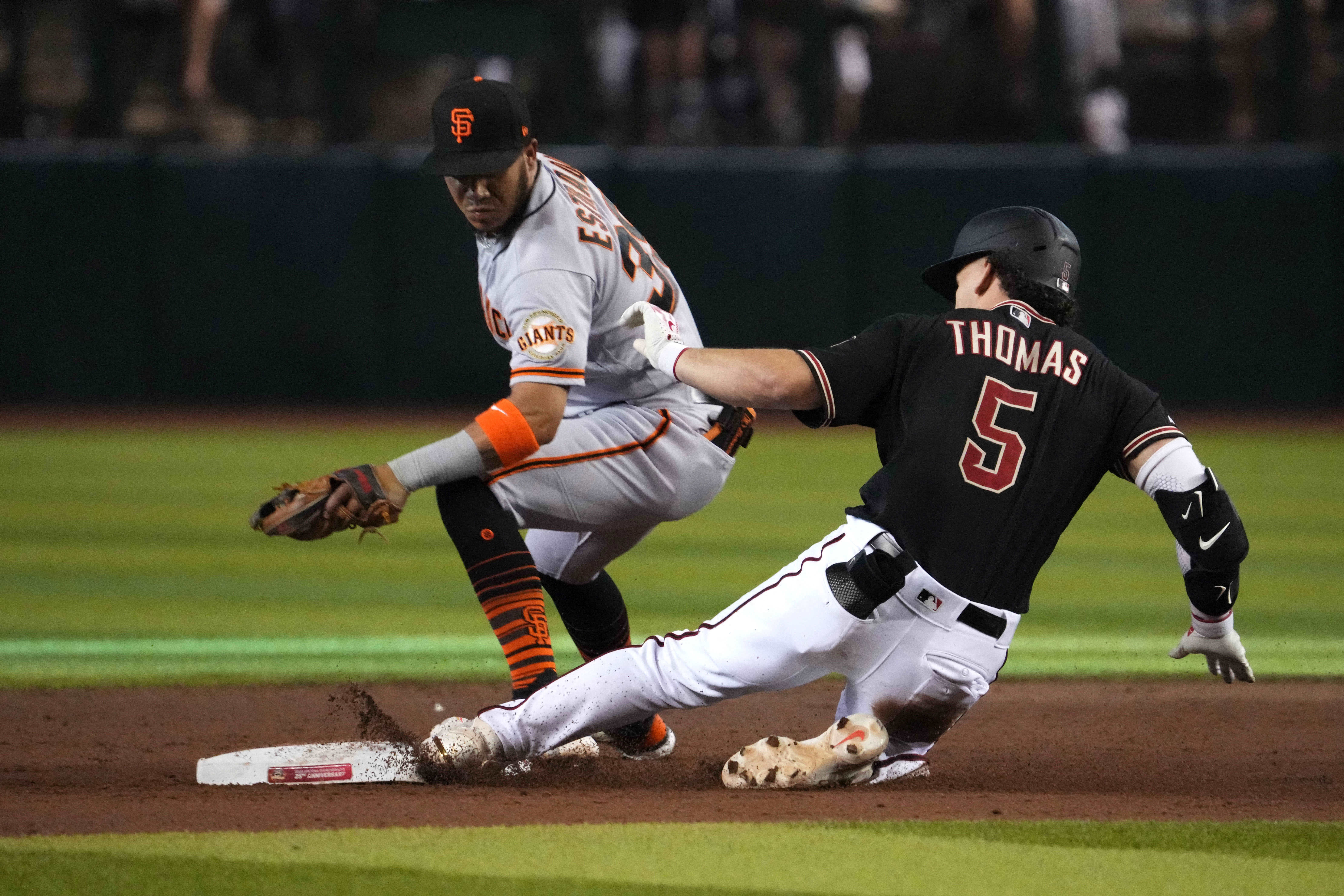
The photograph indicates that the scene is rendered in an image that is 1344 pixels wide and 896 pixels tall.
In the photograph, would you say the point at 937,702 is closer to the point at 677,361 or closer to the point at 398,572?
the point at 677,361

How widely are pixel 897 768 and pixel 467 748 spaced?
103cm

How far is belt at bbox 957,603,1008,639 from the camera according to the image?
3549 mm

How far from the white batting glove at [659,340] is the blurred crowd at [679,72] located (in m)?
9.97

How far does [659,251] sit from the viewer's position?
13164mm

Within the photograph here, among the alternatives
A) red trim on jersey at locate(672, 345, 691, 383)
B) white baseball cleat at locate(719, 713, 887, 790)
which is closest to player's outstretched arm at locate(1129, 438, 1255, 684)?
white baseball cleat at locate(719, 713, 887, 790)

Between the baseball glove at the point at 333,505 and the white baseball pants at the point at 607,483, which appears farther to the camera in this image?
the white baseball pants at the point at 607,483

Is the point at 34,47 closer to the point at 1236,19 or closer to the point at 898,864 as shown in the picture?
the point at 1236,19

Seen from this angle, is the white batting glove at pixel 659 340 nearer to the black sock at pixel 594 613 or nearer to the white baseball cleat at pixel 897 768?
the black sock at pixel 594 613

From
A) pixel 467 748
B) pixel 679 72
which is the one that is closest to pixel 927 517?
pixel 467 748

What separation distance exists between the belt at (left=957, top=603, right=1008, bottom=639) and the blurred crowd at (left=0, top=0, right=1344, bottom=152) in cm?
1037

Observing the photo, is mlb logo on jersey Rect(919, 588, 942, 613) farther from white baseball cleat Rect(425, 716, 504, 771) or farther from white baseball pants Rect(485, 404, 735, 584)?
white baseball cleat Rect(425, 716, 504, 771)

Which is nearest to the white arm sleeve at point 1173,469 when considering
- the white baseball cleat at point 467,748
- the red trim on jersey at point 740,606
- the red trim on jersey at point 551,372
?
the red trim on jersey at point 740,606

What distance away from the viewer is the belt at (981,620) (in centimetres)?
355

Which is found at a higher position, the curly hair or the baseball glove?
the curly hair
